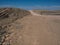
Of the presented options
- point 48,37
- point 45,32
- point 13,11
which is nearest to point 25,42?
point 48,37

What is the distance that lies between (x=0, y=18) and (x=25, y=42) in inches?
321

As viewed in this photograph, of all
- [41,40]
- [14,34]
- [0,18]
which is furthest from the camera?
[0,18]

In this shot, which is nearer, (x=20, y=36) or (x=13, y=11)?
(x=20, y=36)

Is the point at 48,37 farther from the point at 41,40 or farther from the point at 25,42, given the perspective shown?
the point at 25,42

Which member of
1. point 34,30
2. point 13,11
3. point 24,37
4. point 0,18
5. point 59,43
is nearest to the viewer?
point 59,43

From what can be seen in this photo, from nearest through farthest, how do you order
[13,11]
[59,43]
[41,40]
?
[59,43]
[41,40]
[13,11]

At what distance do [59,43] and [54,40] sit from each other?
20.5 inches

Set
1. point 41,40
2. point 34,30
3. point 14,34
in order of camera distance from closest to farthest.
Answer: point 41,40, point 14,34, point 34,30

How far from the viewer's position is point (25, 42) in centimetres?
870

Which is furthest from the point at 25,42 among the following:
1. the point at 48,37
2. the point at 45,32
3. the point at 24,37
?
the point at 45,32

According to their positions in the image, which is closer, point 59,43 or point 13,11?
point 59,43

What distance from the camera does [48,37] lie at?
369 inches

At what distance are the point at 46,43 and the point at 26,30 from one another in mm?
3028

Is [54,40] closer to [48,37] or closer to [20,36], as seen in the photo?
[48,37]
